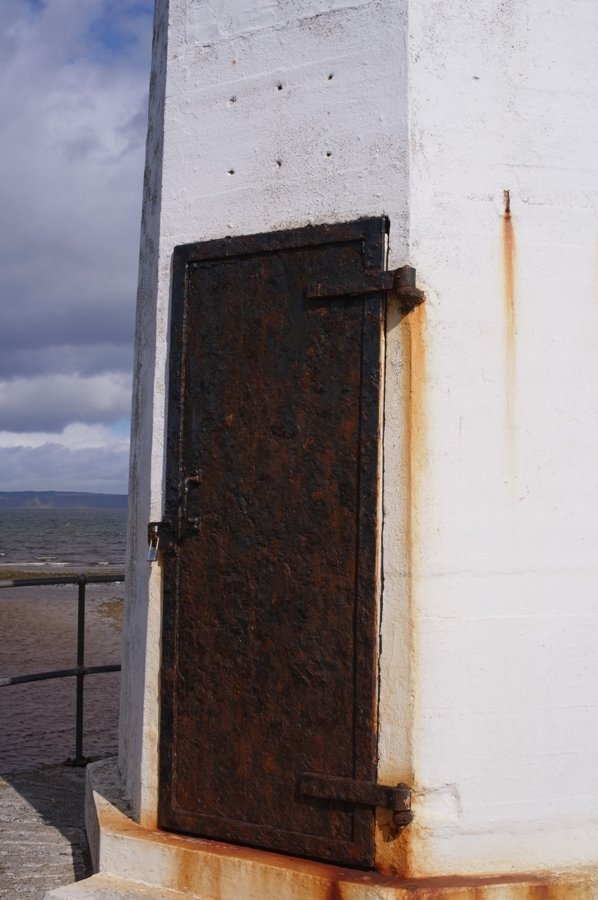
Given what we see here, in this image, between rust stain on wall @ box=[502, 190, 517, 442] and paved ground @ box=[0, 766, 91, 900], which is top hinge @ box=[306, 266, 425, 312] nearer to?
rust stain on wall @ box=[502, 190, 517, 442]

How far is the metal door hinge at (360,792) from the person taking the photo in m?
2.96

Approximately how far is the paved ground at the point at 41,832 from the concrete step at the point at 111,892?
23cm

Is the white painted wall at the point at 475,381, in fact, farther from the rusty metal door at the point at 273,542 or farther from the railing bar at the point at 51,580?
the railing bar at the point at 51,580

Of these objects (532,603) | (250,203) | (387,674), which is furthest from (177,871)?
(250,203)

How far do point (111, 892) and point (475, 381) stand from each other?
217 centimetres

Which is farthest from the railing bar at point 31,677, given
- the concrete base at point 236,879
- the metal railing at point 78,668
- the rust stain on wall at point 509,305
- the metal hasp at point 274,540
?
the rust stain on wall at point 509,305

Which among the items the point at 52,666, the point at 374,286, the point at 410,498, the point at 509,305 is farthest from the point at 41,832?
the point at 52,666

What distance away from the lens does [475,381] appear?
3.13m

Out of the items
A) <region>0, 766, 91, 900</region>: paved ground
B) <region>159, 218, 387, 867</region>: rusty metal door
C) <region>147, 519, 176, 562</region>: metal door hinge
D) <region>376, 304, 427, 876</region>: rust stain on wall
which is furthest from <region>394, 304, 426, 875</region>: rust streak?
<region>0, 766, 91, 900</region>: paved ground

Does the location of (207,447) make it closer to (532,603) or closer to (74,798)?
(532,603)

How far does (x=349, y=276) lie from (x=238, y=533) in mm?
996

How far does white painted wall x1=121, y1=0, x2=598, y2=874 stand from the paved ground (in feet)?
1.69

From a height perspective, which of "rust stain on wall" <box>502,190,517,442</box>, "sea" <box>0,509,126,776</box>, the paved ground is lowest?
"sea" <box>0,509,126,776</box>

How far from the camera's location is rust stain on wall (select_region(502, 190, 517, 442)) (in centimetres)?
314
